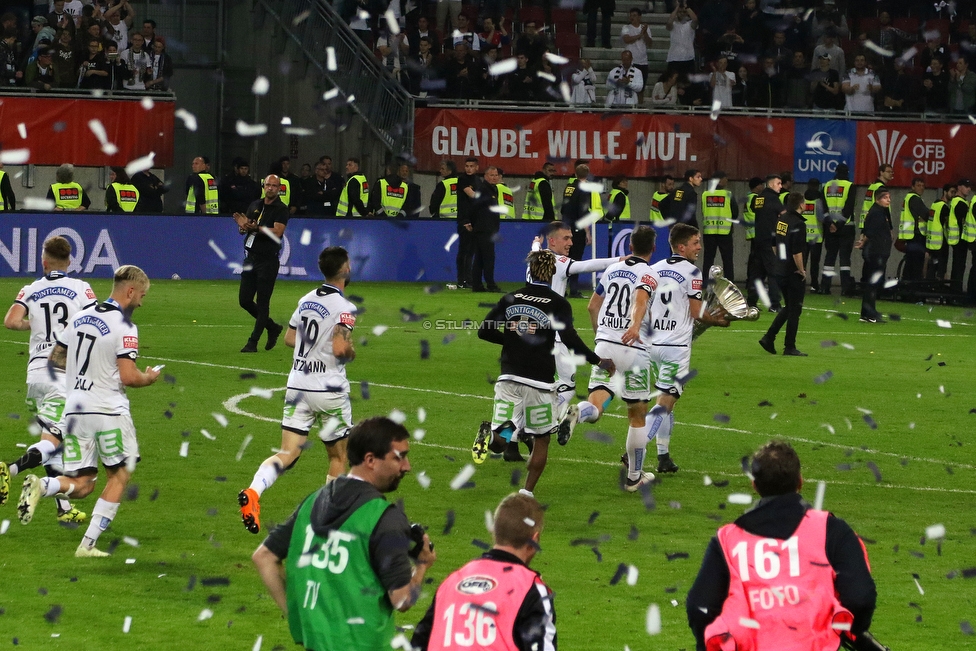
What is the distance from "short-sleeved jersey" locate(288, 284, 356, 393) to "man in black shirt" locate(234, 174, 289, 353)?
7.82 meters

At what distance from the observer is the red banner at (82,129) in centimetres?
2806

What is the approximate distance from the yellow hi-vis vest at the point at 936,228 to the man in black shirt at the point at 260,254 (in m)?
15.3

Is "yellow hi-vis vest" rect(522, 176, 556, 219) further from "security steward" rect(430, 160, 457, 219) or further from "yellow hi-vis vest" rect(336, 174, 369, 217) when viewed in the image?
"yellow hi-vis vest" rect(336, 174, 369, 217)

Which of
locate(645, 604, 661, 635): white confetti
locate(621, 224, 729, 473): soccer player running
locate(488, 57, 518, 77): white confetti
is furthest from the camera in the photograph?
locate(488, 57, 518, 77): white confetti

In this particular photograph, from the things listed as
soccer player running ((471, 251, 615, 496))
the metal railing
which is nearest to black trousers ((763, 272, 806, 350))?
soccer player running ((471, 251, 615, 496))

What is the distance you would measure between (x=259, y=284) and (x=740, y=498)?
8621 mm

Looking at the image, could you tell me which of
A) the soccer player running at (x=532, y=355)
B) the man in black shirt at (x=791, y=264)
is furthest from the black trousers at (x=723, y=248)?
the soccer player running at (x=532, y=355)

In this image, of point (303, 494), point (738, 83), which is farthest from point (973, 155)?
Result: point (303, 494)

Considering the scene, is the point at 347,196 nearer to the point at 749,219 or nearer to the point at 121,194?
the point at 121,194

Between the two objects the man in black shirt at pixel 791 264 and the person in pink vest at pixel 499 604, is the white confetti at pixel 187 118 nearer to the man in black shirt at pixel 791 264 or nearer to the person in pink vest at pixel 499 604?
the man in black shirt at pixel 791 264

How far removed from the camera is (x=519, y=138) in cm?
3025

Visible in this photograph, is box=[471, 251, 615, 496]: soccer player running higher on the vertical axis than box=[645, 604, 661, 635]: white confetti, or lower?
higher

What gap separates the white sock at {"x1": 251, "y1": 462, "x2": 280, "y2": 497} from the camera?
9.73 metres

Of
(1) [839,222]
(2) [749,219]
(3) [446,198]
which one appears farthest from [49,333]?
(1) [839,222]
